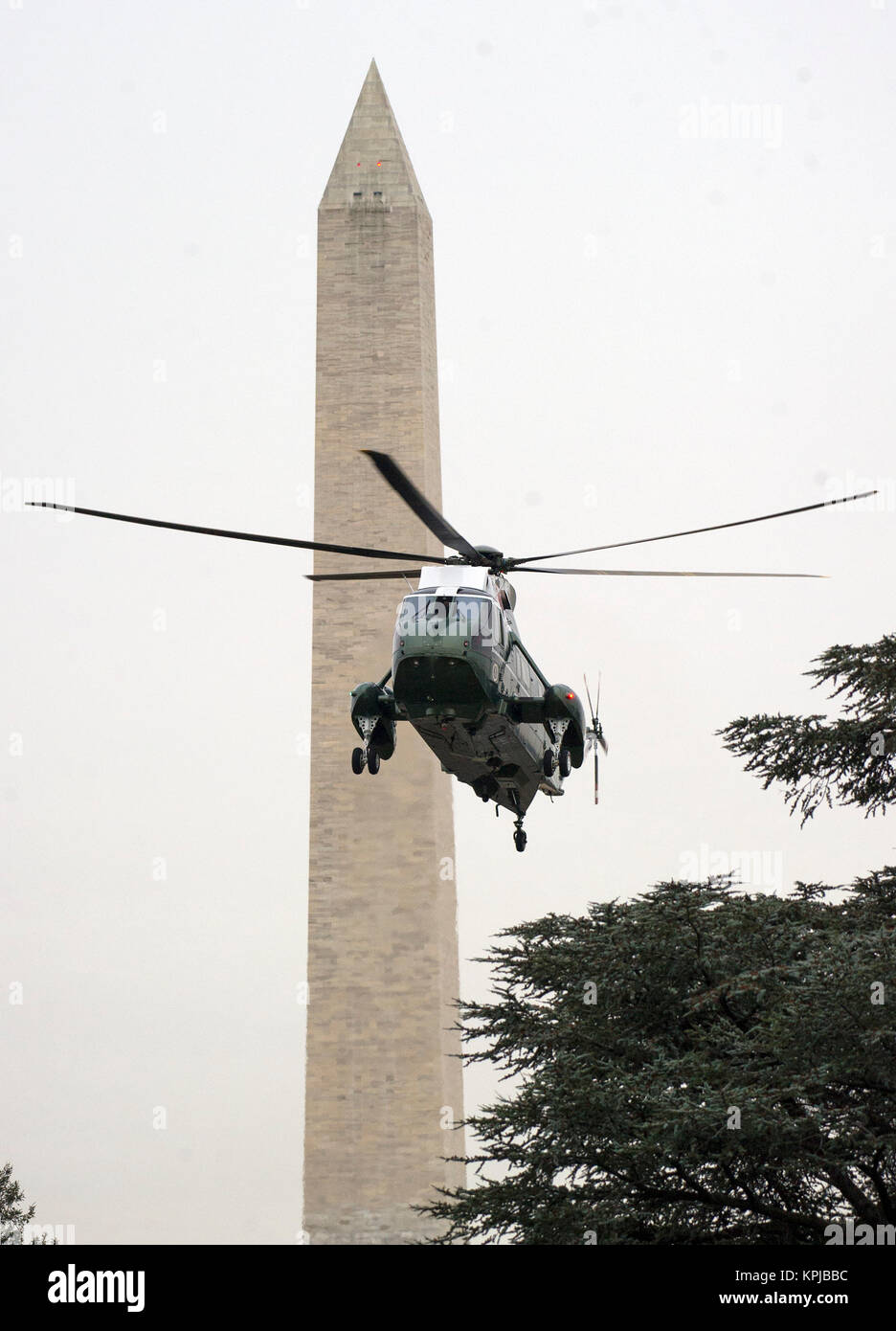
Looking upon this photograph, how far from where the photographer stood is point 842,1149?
2603 cm

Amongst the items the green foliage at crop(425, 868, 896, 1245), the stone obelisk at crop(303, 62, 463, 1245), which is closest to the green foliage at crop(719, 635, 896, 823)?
the green foliage at crop(425, 868, 896, 1245)

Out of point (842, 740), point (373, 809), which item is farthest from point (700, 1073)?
point (373, 809)

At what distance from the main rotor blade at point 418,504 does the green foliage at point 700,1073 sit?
6070 millimetres

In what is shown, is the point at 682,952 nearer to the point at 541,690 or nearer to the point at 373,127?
the point at 541,690

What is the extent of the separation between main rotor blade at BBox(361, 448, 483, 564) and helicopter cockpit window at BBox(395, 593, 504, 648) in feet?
2.61

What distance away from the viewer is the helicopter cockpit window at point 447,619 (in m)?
23.6

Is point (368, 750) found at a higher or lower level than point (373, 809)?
lower

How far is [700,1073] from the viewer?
27.1 meters

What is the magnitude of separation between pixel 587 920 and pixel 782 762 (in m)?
5.61

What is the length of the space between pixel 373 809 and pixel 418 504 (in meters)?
26.6

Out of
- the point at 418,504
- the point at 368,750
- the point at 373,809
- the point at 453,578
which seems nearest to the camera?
the point at 418,504

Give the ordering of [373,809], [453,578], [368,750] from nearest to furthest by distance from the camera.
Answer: [453,578], [368,750], [373,809]

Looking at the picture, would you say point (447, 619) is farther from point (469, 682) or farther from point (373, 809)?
point (373, 809)
